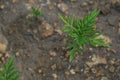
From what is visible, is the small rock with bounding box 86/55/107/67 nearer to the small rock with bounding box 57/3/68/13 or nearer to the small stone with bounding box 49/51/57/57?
the small stone with bounding box 49/51/57/57

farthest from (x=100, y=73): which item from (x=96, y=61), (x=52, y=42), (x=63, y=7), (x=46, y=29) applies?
(x=63, y=7)

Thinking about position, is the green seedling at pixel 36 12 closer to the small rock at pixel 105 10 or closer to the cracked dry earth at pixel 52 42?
the cracked dry earth at pixel 52 42

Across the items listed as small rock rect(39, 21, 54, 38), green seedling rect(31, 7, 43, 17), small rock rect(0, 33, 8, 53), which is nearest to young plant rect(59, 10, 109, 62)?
small rock rect(39, 21, 54, 38)

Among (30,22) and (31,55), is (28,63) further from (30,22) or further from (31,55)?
(30,22)

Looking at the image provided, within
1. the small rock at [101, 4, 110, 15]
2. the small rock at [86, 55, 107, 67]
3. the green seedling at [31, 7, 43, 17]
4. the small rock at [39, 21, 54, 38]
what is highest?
the green seedling at [31, 7, 43, 17]

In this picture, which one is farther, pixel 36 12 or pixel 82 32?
pixel 36 12

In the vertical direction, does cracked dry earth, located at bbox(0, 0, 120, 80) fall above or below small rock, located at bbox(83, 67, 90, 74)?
above

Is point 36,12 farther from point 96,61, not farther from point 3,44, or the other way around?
point 96,61
